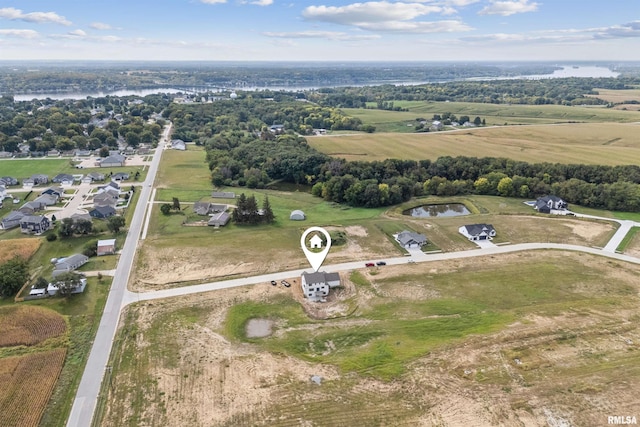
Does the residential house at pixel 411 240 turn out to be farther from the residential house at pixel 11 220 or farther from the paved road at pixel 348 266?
the residential house at pixel 11 220

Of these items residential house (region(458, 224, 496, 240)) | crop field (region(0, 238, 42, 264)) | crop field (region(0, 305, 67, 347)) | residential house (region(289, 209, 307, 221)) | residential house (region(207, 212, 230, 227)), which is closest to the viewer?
crop field (region(0, 305, 67, 347))

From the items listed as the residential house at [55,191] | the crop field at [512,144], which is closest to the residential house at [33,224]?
the residential house at [55,191]

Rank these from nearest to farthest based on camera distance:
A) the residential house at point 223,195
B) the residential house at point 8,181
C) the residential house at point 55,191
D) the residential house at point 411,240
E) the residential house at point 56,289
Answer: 1. the residential house at point 56,289
2. the residential house at point 411,240
3. the residential house at point 55,191
4. the residential house at point 223,195
5. the residential house at point 8,181

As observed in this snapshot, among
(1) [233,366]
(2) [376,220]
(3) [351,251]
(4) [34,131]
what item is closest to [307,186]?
(2) [376,220]

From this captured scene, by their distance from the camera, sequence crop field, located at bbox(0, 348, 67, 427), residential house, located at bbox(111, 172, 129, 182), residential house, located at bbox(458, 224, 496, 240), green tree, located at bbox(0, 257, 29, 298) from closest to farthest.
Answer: crop field, located at bbox(0, 348, 67, 427), green tree, located at bbox(0, 257, 29, 298), residential house, located at bbox(458, 224, 496, 240), residential house, located at bbox(111, 172, 129, 182)

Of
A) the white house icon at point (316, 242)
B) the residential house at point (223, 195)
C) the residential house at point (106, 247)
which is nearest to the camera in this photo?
the residential house at point (106, 247)

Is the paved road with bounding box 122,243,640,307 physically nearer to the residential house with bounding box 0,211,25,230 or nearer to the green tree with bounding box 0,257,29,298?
the green tree with bounding box 0,257,29,298

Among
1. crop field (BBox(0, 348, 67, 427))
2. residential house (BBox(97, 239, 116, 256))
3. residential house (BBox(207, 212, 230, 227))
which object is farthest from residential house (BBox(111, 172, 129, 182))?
crop field (BBox(0, 348, 67, 427))
